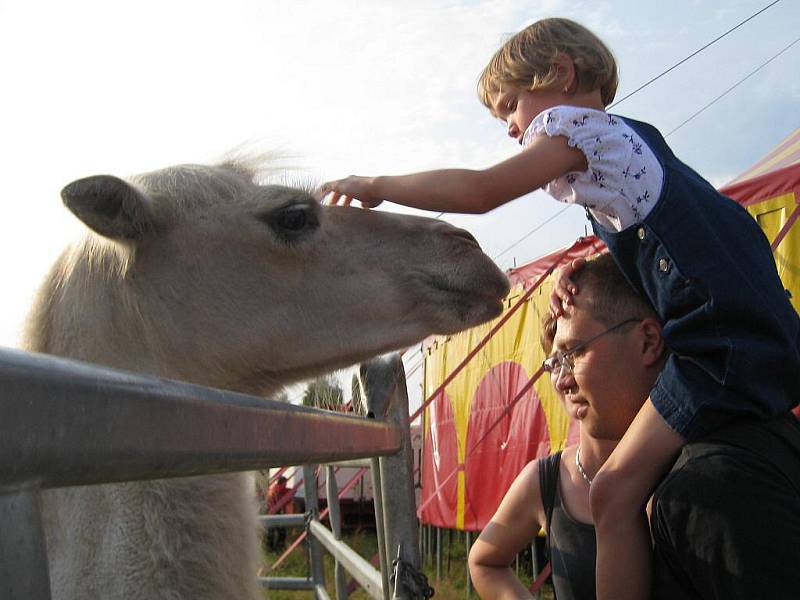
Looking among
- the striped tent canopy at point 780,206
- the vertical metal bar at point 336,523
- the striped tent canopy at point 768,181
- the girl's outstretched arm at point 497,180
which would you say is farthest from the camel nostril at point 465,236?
the striped tent canopy at point 768,181

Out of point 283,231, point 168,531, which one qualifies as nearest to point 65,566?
point 168,531

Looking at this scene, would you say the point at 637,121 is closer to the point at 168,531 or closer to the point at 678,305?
the point at 678,305

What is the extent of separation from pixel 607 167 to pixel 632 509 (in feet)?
2.05

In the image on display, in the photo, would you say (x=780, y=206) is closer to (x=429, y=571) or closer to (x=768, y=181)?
(x=768, y=181)

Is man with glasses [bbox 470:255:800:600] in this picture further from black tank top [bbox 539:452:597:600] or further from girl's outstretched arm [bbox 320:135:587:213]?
girl's outstretched arm [bbox 320:135:587:213]

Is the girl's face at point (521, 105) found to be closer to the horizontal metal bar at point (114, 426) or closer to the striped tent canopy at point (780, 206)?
the horizontal metal bar at point (114, 426)

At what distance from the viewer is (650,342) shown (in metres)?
1.44

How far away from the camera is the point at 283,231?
1.73 metres

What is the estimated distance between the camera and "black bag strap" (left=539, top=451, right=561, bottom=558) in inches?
63.2

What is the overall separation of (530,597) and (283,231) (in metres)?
0.95

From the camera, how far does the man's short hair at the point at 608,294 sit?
144 cm

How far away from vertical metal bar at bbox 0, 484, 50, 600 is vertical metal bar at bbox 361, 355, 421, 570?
1.01m

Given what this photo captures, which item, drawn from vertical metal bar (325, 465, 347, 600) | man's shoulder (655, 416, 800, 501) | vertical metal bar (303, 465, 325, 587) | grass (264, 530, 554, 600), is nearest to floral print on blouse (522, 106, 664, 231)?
man's shoulder (655, 416, 800, 501)

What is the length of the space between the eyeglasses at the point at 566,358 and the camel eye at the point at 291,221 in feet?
2.06
